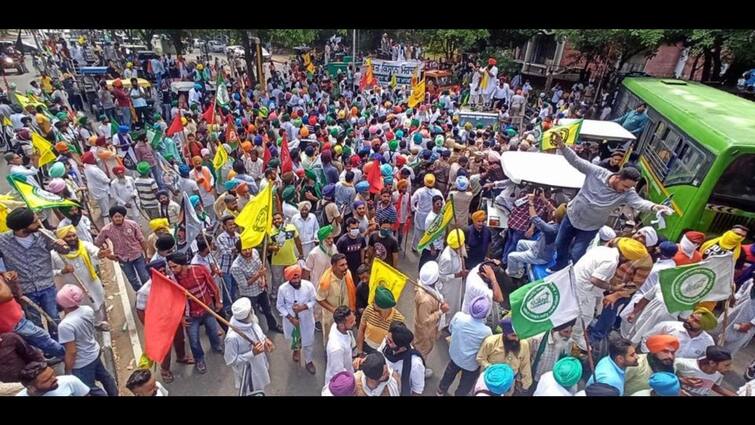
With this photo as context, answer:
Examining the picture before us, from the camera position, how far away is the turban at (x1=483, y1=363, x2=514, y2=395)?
3.19 m

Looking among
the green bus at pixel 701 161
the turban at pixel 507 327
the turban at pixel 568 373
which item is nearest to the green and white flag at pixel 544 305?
the turban at pixel 507 327

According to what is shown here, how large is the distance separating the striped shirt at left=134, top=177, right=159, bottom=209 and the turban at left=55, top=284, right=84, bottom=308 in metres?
3.53

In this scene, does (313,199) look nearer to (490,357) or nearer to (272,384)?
(272,384)

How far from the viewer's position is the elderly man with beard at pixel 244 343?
3.92 metres

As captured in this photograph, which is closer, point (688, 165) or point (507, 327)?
point (507, 327)

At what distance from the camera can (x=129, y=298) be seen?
6273mm

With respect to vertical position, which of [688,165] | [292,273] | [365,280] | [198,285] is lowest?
[365,280]

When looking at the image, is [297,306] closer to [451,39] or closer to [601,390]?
[601,390]

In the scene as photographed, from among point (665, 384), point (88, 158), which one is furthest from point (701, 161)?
point (88, 158)

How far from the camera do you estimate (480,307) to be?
12.6ft

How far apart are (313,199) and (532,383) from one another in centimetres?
421

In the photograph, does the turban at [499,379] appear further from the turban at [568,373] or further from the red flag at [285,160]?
the red flag at [285,160]

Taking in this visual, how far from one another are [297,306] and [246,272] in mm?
824

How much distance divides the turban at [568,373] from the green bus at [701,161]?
4683 mm
